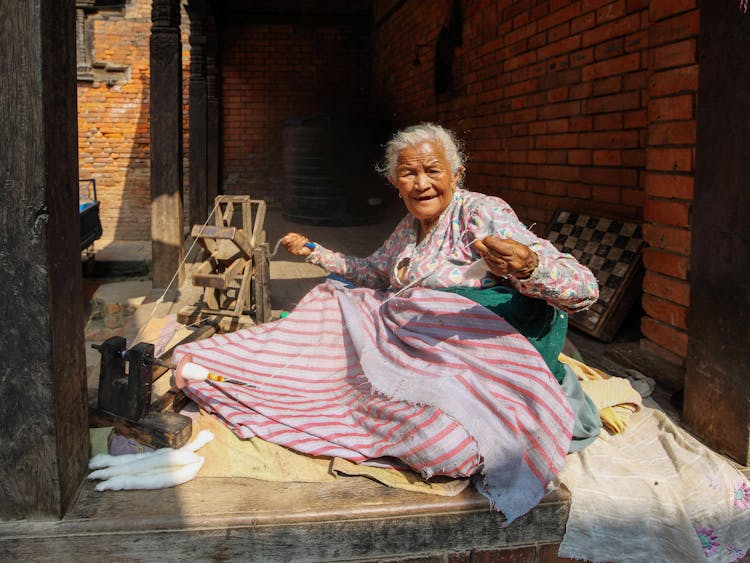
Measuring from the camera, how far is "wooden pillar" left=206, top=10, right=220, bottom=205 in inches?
378

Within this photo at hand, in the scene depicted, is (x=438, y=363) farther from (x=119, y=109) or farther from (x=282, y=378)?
(x=119, y=109)

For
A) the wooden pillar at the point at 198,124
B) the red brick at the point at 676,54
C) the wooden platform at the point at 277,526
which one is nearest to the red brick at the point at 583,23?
the red brick at the point at 676,54

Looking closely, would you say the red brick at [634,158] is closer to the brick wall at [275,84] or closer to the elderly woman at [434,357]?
the elderly woman at [434,357]

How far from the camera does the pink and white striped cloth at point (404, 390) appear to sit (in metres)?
1.95

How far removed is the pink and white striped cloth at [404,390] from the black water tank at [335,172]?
5841 mm

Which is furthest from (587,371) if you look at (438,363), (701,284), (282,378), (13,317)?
(13,317)

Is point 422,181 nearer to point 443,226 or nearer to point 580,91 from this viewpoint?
point 443,226

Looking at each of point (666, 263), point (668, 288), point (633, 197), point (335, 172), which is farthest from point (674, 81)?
point (335, 172)

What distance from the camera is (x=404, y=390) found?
2.19 m

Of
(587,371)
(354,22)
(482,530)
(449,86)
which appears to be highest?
(354,22)

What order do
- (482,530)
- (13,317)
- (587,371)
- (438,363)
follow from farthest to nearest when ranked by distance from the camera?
(587,371), (438,363), (482,530), (13,317)

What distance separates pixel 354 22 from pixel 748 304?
9.80 meters

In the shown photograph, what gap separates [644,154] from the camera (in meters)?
3.58

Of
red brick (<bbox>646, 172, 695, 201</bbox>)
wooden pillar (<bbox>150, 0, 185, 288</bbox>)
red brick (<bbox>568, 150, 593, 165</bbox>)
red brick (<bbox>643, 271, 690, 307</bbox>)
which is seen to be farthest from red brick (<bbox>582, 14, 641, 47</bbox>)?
wooden pillar (<bbox>150, 0, 185, 288</bbox>)
